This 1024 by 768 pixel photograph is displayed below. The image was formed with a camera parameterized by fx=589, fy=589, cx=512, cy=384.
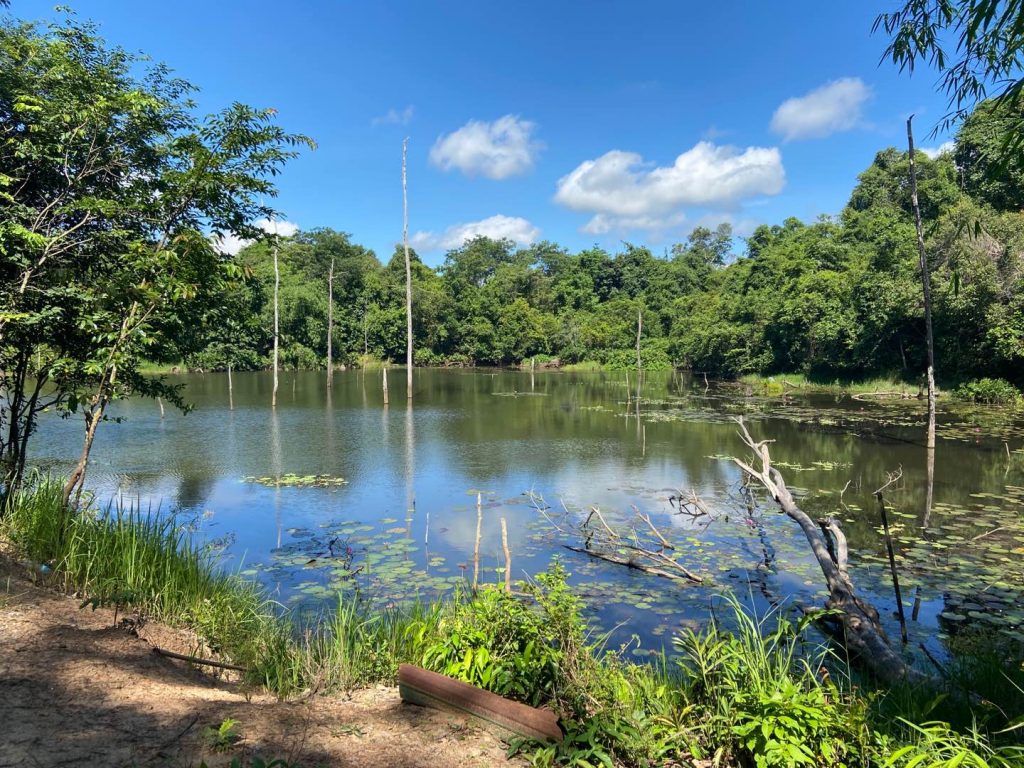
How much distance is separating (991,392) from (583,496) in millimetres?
20310

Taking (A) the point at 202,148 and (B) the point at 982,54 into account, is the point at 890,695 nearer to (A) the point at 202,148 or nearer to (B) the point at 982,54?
(B) the point at 982,54

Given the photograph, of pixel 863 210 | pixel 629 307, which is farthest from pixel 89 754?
pixel 629 307

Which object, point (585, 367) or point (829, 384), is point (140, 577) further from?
point (585, 367)

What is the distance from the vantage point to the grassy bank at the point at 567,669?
272 cm

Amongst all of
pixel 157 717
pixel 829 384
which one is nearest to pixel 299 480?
pixel 157 717

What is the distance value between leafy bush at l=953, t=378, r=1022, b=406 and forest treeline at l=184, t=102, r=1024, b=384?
0.91m

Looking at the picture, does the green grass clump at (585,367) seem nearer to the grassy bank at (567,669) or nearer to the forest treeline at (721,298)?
the forest treeline at (721,298)

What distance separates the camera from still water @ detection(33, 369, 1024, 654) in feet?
22.4

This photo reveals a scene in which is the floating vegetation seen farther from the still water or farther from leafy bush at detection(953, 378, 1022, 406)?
leafy bush at detection(953, 378, 1022, 406)

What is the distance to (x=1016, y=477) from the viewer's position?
11750 millimetres

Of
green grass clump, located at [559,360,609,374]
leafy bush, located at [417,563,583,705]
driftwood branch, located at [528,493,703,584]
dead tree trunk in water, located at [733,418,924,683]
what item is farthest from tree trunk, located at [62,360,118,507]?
green grass clump, located at [559,360,609,374]

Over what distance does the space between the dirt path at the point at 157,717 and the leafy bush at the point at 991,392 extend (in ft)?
86.8

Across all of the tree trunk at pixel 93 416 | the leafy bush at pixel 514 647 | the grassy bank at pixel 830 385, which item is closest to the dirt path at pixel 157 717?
A: the leafy bush at pixel 514 647

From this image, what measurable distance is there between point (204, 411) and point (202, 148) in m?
19.1
